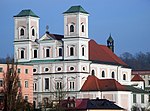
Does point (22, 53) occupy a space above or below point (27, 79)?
above

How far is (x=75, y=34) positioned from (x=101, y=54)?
10.3m

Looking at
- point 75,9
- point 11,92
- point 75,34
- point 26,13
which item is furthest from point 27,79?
point 11,92

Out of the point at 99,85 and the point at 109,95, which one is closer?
the point at 109,95

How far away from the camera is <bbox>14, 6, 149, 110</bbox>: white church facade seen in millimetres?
107250

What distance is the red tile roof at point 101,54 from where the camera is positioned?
113938mm

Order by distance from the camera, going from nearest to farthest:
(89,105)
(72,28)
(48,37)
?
1. (89,105)
2. (72,28)
3. (48,37)

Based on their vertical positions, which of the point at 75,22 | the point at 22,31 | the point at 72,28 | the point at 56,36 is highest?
the point at 75,22

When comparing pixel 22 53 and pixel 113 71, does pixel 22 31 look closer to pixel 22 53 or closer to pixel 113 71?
pixel 22 53

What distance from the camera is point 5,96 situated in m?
65.8

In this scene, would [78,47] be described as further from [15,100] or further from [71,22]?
[15,100]

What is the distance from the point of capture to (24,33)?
4392 inches

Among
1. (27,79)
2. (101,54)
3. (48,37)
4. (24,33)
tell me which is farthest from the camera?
(101,54)

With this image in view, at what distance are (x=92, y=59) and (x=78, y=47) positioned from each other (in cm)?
525

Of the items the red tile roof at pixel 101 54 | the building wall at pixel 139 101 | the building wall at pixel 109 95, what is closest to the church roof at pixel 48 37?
the red tile roof at pixel 101 54
